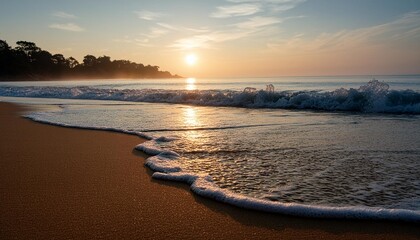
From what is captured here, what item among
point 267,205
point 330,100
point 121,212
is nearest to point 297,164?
point 267,205

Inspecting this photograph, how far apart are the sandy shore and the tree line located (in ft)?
324

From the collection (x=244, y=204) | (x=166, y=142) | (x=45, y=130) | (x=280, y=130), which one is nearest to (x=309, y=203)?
(x=244, y=204)

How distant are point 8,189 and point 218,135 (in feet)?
12.1

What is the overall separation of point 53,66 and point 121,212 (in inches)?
4674

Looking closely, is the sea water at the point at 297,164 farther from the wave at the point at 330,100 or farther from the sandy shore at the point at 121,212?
the wave at the point at 330,100

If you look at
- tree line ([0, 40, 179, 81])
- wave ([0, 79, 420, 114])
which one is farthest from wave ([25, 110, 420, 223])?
tree line ([0, 40, 179, 81])

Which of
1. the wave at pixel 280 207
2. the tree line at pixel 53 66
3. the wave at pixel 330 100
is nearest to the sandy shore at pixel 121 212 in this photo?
the wave at pixel 280 207

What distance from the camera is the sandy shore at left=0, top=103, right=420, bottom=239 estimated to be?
2434mm

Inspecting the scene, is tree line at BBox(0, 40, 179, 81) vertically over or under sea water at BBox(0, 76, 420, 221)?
A: over

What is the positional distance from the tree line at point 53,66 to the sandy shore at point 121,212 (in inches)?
3885

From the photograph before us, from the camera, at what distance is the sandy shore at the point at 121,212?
7.98 feet

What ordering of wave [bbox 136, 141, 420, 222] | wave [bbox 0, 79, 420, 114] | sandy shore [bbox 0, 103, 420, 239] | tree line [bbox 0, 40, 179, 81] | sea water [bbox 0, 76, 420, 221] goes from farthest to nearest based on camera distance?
tree line [bbox 0, 40, 179, 81] → wave [bbox 0, 79, 420, 114] → sea water [bbox 0, 76, 420, 221] → wave [bbox 136, 141, 420, 222] → sandy shore [bbox 0, 103, 420, 239]

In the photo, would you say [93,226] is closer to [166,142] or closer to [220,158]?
[220,158]

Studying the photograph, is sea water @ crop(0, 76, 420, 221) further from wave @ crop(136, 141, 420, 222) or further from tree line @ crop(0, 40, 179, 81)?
tree line @ crop(0, 40, 179, 81)
